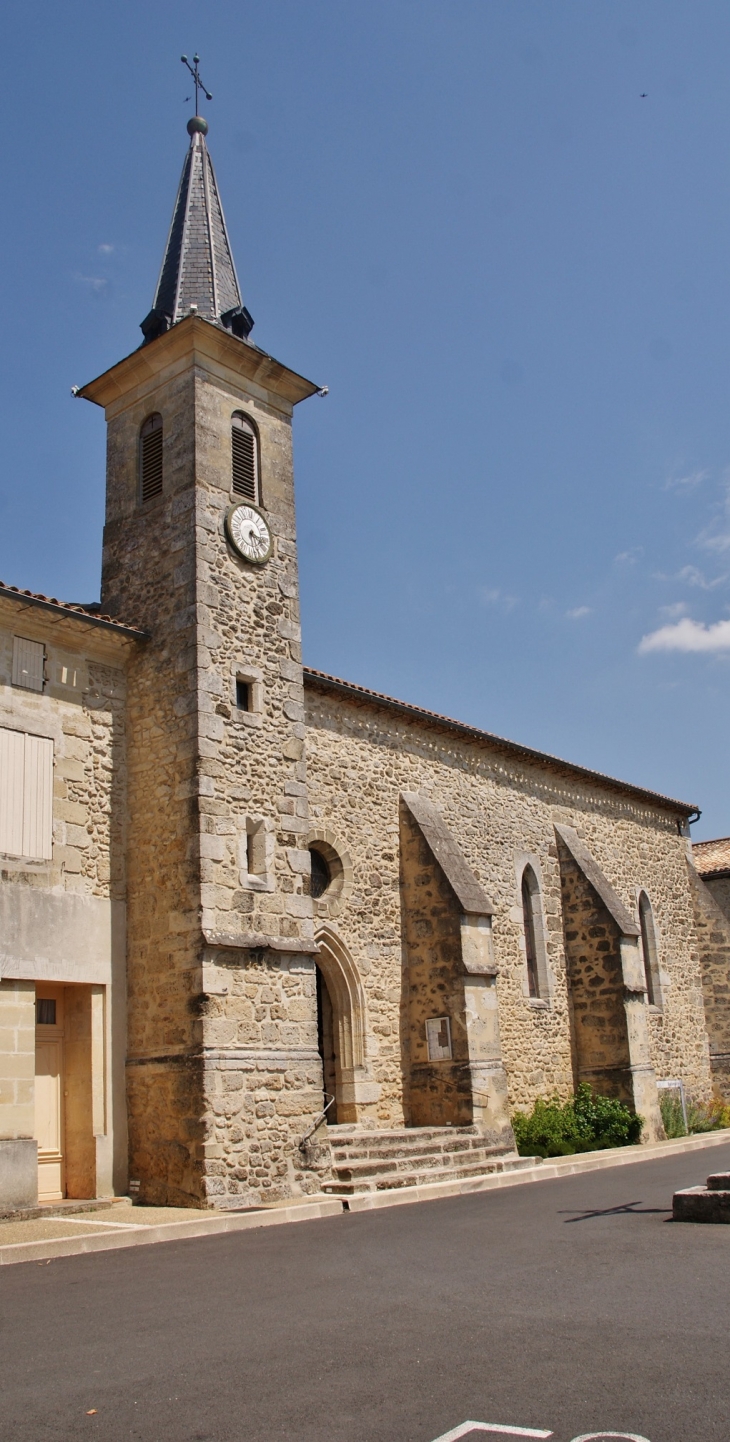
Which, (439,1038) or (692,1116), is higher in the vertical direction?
(439,1038)

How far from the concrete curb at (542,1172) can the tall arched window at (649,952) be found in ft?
12.3

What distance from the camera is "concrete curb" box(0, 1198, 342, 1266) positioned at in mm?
8398

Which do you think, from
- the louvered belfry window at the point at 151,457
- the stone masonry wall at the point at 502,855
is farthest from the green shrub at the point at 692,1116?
Answer: the louvered belfry window at the point at 151,457

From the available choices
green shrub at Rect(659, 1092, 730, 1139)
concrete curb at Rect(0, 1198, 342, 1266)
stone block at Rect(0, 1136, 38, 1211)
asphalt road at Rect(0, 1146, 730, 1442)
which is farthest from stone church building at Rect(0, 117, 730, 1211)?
asphalt road at Rect(0, 1146, 730, 1442)

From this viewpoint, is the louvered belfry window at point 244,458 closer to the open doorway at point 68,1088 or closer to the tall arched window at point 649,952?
the open doorway at point 68,1088

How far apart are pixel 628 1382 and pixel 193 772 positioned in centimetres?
846

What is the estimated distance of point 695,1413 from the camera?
13.0 ft

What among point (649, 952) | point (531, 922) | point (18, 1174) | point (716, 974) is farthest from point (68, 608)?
point (716, 974)

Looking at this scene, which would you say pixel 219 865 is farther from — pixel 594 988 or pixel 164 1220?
pixel 594 988

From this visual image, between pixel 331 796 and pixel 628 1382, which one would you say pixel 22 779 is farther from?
pixel 628 1382

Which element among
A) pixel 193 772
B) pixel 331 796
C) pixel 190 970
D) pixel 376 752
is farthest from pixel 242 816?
pixel 376 752

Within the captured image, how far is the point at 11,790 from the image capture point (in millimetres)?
11484

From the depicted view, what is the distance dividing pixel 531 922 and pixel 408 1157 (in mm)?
6947

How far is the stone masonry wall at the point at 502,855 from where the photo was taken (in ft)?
50.8
